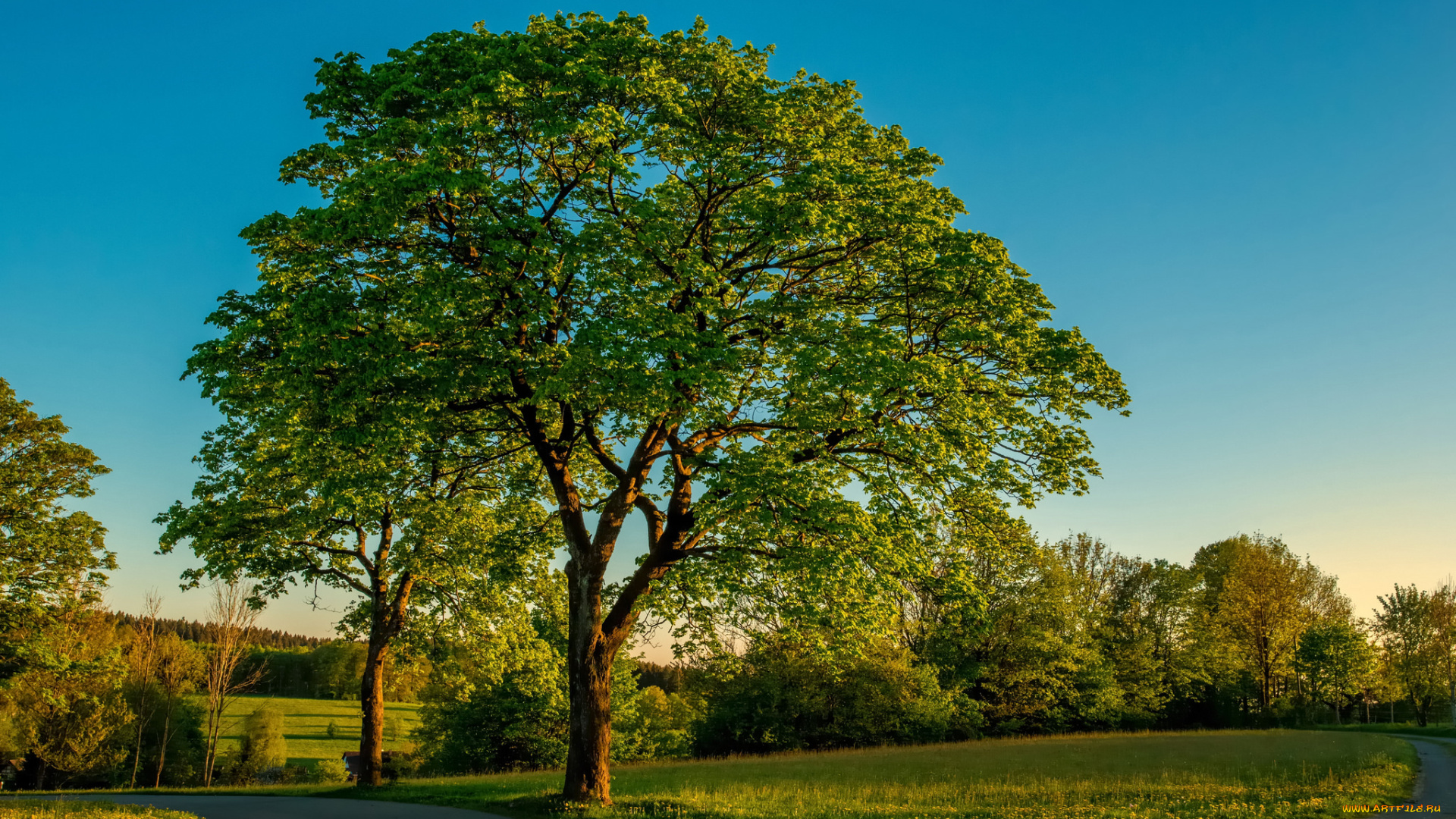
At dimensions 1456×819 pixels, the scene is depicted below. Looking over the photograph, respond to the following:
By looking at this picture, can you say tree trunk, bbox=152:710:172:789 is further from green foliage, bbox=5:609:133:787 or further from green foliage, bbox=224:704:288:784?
green foliage, bbox=224:704:288:784

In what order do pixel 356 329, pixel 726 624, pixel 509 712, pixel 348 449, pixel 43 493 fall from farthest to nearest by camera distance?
1. pixel 509 712
2. pixel 43 493
3. pixel 726 624
4. pixel 348 449
5. pixel 356 329

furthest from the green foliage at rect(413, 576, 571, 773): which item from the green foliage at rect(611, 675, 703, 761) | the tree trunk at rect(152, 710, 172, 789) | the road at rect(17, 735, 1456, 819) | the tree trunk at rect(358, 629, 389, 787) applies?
the road at rect(17, 735, 1456, 819)

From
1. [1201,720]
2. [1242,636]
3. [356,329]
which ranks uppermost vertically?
[356,329]

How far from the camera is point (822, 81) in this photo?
17.2 meters

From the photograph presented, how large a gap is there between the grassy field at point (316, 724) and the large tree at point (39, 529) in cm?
2649

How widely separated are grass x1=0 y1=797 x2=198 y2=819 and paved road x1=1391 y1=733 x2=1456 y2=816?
23.9m

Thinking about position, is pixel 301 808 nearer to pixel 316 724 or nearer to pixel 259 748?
pixel 259 748

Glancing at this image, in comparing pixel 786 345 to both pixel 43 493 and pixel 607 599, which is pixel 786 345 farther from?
pixel 43 493

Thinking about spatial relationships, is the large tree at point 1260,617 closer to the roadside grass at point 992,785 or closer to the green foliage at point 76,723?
the roadside grass at point 992,785

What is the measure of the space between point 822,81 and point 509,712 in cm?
3521

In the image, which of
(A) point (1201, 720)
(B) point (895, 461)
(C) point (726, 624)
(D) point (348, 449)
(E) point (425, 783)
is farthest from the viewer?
(A) point (1201, 720)

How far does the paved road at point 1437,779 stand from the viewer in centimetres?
1695

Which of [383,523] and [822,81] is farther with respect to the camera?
[383,523]

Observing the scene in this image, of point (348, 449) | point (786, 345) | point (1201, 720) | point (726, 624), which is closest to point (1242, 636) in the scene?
point (1201, 720)
